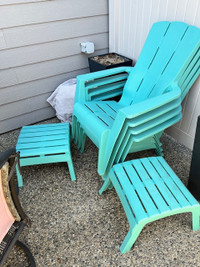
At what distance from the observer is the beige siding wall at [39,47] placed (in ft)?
6.74

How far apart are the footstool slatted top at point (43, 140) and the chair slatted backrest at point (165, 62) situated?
64cm

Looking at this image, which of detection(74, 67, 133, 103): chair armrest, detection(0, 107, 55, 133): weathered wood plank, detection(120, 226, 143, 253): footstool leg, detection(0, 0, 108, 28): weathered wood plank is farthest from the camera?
detection(0, 107, 55, 133): weathered wood plank

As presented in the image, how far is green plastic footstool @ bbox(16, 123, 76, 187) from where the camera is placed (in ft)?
5.60

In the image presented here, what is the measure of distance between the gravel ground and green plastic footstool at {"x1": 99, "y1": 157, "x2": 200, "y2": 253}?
11cm

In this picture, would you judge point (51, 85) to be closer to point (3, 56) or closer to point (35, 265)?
point (3, 56)

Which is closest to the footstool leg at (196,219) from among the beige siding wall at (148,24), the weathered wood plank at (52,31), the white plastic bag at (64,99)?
the beige siding wall at (148,24)

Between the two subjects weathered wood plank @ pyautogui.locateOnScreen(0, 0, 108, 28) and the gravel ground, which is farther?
weathered wood plank @ pyautogui.locateOnScreen(0, 0, 108, 28)

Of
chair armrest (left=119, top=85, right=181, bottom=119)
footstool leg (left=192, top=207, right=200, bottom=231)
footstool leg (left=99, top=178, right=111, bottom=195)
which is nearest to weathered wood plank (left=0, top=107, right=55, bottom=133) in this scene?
footstool leg (left=99, top=178, right=111, bottom=195)

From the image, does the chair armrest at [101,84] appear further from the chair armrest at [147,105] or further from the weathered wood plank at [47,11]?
the weathered wood plank at [47,11]

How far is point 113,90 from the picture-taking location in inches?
83.7

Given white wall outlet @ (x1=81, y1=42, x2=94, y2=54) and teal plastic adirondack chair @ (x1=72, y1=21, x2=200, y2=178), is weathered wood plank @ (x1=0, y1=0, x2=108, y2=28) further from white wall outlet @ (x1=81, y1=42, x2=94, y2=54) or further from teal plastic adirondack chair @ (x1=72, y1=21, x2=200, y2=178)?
teal plastic adirondack chair @ (x1=72, y1=21, x2=200, y2=178)

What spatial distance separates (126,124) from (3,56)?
4.78 feet

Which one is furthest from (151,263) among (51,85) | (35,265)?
(51,85)

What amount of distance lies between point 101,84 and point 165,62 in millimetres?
562
